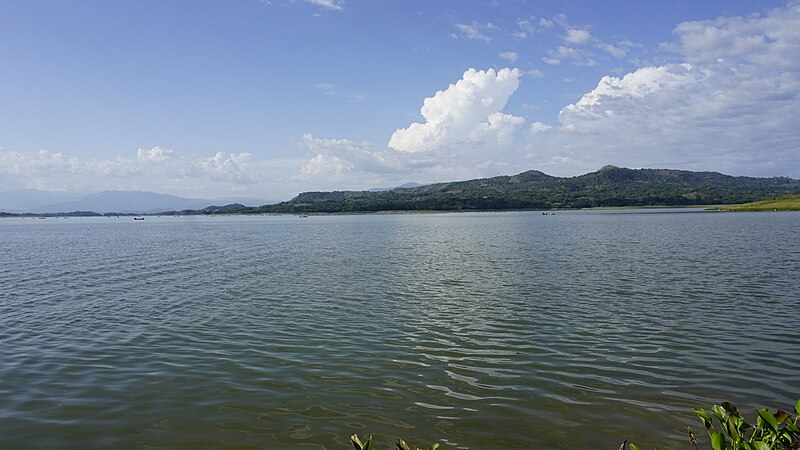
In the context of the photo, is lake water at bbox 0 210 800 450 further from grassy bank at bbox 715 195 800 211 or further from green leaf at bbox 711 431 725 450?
grassy bank at bbox 715 195 800 211

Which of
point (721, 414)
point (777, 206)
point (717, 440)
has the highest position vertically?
point (777, 206)


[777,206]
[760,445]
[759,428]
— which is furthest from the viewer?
[777,206]

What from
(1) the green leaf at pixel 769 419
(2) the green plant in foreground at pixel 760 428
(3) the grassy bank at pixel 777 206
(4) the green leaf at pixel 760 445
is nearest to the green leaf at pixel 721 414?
(2) the green plant in foreground at pixel 760 428

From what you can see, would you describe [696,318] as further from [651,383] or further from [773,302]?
[651,383]

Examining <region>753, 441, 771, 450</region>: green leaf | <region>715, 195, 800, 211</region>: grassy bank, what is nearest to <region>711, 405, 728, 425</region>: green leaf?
<region>753, 441, 771, 450</region>: green leaf

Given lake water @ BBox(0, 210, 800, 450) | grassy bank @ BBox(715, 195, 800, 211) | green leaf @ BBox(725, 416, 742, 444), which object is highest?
grassy bank @ BBox(715, 195, 800, 211)

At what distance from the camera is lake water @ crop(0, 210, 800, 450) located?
10.9 m

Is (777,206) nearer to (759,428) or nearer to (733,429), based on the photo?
(759,428)

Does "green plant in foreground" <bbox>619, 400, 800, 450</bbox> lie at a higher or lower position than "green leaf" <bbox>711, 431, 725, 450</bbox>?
lower

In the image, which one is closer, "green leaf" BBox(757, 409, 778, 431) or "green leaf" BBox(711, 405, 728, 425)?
"green leaf" BBox(757, 409, 778, 431)

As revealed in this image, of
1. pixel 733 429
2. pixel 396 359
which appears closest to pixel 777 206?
pixel 396 359

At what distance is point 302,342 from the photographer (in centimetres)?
1808

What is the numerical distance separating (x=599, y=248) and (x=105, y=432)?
170 feet

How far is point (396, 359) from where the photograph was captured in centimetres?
1584
